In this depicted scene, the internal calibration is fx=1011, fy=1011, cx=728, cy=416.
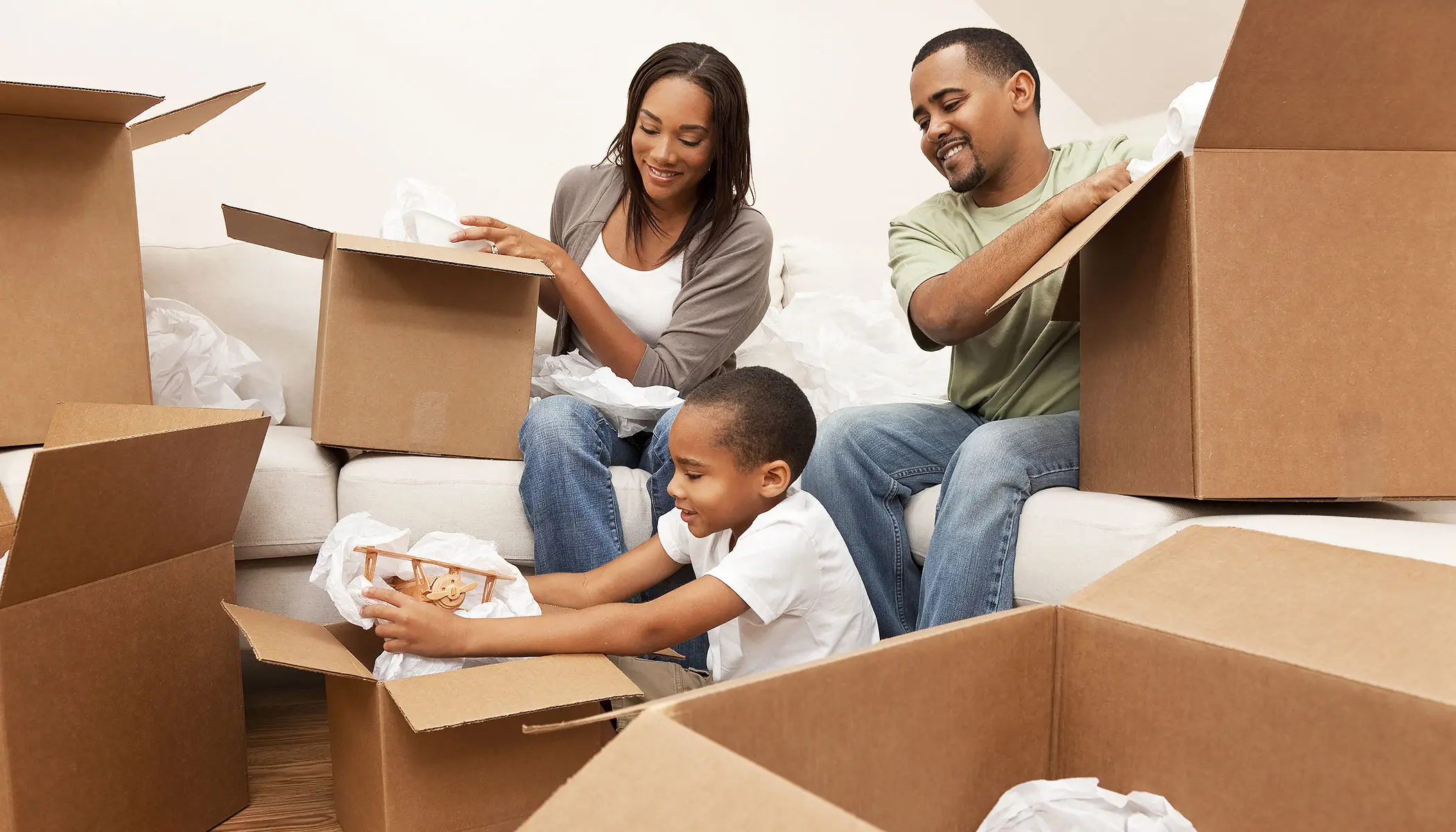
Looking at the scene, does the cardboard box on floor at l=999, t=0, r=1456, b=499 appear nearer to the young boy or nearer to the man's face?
the young boy

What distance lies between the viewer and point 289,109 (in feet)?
6.75

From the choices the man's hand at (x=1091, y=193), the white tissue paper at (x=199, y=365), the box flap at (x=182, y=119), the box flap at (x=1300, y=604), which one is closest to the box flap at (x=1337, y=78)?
the man's hand at (x=1091, y=193)

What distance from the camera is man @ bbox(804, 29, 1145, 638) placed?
45.9 inches

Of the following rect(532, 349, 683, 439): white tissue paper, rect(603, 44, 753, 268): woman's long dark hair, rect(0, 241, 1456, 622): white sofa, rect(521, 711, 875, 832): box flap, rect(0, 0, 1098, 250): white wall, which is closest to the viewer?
rect(521, 711, 875, 832): box flap

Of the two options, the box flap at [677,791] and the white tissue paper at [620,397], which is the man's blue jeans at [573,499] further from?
the box flap at [677,791]

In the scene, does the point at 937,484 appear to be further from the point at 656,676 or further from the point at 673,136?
the point at 673,136

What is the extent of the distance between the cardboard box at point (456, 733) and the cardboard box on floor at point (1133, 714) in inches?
15.7

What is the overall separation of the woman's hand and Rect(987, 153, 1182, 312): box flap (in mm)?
735

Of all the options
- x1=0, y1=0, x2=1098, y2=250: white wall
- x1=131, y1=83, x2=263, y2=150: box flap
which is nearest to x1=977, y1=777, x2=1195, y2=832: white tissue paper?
x1=131, y1=83, x2=263, y2=150: box flap

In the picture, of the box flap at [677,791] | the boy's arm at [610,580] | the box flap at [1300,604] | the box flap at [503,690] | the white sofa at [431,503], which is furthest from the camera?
the boy's arm at [610,580]

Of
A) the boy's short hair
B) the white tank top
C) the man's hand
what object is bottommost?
the boy's short hair

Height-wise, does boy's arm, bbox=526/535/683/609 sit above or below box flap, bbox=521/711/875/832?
below

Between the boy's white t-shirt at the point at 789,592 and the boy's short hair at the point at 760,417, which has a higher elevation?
the boy's short hair at the point at 760,417

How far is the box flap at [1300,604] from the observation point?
0.44m
